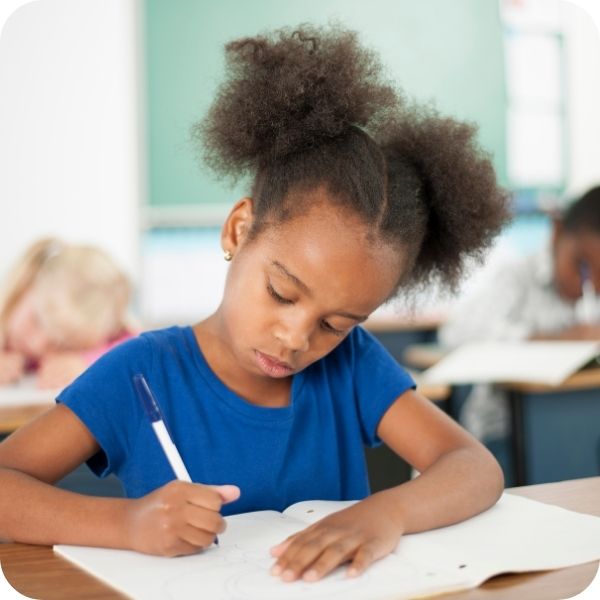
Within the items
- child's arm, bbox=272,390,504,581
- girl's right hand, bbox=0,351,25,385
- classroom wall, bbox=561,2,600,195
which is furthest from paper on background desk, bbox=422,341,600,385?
classroom wall, bbox=561,2,600,195

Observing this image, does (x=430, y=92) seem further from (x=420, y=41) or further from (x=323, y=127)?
(x=323, y=127)

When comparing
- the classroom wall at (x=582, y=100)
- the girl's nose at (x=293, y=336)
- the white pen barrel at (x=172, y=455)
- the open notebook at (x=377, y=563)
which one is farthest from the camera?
the classroom wall at (x=582, y=100)

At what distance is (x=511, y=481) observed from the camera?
2.55 m

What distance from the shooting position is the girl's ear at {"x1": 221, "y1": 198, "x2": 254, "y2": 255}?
1098 mm

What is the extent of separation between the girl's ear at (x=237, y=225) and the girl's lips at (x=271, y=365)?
13 centimetres

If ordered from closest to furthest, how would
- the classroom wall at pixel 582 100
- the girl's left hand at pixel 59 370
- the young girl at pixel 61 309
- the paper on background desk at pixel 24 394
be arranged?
the paper on background desk at pixel 24 394 → the girl's left hand at pixel 59 370 → the young girl at pixel 61 309 → the classroom wall at pixel 582 100

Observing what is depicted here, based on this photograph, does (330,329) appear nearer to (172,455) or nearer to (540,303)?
(172,455)

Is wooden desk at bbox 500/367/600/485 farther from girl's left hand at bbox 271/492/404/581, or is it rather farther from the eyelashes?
girl's left hand at bbox 271/492/404/581

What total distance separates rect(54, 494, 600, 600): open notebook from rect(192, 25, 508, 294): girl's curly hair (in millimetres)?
323

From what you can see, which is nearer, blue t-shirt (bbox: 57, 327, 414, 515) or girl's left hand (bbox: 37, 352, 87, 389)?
blue t-shirt (bbox: 57, 327, 414, 515)

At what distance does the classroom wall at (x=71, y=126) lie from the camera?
4.18 meters

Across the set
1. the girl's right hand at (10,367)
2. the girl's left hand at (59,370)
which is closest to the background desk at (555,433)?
the girl's left hand at (59,370)

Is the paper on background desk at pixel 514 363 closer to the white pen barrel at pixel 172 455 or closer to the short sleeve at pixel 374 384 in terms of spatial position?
the short sleeve at pixel 374 384

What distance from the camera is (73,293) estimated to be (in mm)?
2551
